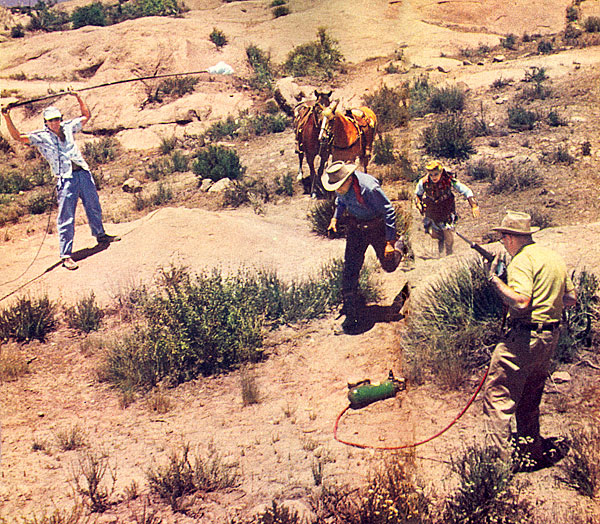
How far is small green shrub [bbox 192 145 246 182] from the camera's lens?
595 inches

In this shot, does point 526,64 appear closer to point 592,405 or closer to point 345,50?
point 345,50

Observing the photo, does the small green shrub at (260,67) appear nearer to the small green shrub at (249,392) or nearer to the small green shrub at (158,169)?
the small green shrub at (158,169)

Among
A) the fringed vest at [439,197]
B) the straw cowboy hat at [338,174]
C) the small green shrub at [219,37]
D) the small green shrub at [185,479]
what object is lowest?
the small green shrub at [185,479]

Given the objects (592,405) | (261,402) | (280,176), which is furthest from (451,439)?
(280,176)

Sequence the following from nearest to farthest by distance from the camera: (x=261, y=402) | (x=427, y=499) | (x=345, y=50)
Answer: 1. (x=427, y=499)
2. (x=261, y=402)
3. (x=345, y=50)

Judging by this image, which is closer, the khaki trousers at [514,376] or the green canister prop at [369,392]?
the khaki trousers at [514,376]

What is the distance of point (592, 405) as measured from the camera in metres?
5.39

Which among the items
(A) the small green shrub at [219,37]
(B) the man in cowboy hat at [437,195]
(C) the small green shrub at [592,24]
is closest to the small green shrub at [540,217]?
(B) the man in cowboy hat at [437,195]

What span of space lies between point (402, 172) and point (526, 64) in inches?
284

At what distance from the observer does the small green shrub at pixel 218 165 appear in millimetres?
15125

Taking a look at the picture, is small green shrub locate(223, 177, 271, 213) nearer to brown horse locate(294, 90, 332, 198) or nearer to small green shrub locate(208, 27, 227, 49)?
brown horse locate(294, 90, 332, 198)

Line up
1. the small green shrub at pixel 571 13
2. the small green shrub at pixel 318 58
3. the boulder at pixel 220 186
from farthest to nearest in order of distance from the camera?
the boulder at pixel 220 186
the small green shrub at pixel 318 58
the small green shrub at pixel 571 13

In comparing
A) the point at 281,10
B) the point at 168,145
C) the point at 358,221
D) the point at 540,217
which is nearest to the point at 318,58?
the point at 281,10

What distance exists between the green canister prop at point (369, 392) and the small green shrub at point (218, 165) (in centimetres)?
997
